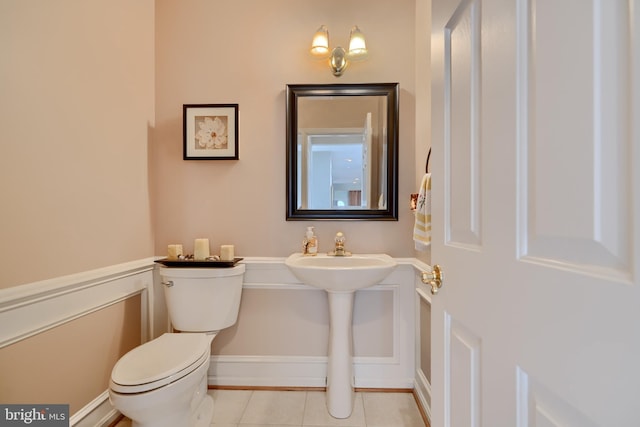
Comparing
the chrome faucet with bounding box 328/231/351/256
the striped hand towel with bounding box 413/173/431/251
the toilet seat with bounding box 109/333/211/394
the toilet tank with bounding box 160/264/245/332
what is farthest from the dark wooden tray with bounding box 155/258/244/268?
the striped hand towel with bounding box 413/173/431/251

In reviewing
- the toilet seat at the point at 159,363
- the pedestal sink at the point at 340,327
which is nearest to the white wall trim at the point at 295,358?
the pedestal sink at the point at 340,327

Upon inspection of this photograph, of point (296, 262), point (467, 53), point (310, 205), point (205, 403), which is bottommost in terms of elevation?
point (205, 403)

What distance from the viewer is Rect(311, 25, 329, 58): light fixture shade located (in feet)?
5.49

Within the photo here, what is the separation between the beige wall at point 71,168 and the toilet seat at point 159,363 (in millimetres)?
293

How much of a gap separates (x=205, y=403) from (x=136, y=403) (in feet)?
2.19

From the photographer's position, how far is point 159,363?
1202mm

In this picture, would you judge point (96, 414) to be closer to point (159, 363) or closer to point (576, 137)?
point (159, 363)

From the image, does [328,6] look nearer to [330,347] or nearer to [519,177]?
[519,177]

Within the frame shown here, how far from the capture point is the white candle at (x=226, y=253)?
1658mm

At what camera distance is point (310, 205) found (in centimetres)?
179

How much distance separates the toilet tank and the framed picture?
0.72 metres

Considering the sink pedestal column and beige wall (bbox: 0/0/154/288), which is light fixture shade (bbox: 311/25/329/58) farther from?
the sink pedestal column

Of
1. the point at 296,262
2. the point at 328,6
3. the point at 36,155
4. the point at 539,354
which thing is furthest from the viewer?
the point at 328,6

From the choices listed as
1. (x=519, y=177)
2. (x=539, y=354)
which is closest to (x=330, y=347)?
(x=539, y=354)
